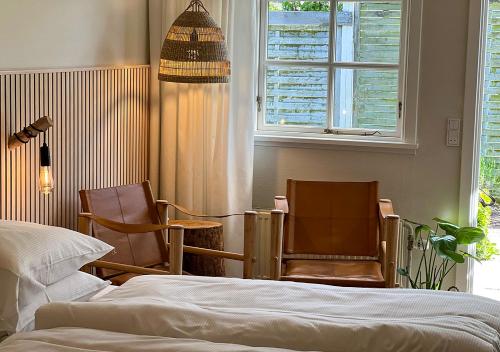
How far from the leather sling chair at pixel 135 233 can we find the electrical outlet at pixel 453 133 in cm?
112

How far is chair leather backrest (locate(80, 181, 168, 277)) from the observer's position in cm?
444

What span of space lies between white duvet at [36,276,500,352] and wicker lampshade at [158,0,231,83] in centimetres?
150

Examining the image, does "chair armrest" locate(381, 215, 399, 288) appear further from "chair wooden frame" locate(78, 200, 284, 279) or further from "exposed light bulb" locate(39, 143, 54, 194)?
"exposed light bulb" locate(39, 143, 54, 194)

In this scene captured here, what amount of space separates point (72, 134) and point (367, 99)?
5.52ft

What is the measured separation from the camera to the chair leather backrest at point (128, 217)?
444 cm

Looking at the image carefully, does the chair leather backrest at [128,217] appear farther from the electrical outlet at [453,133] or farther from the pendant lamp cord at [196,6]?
the electrical outlet at [453,133]

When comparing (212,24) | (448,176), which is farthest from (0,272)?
(448,176)

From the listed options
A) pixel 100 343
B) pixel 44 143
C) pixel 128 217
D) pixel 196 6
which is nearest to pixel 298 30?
pixel 196 6

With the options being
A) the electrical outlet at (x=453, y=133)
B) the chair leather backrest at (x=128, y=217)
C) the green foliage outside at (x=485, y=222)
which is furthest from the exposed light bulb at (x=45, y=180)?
the green foliage outside at (x=485, y=222)

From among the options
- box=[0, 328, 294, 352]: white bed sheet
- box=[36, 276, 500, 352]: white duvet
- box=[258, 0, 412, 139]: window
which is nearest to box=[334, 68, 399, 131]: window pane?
box=[258, 0, 412, 139]: window

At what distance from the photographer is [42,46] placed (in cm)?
418

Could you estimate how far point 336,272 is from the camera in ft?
14.8

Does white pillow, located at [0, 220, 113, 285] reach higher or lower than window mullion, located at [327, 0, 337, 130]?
lower

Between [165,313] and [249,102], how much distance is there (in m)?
2.43
